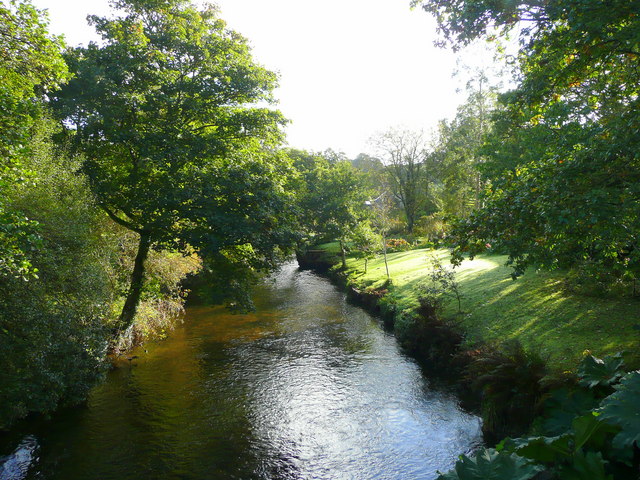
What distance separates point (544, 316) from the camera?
13883mm

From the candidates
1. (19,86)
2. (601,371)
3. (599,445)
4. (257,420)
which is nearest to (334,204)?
(257,420)

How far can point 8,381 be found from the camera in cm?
887

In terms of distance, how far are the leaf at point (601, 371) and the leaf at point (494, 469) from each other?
2328 millimetres

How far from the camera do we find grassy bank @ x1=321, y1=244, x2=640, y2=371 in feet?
35.0

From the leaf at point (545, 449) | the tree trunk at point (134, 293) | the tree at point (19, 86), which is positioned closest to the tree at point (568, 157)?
the leaf at point (545, 449)

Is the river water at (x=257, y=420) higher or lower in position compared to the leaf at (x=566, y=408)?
lower

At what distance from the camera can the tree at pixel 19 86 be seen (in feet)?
26.2

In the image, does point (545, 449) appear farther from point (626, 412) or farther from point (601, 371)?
point (601, 371)

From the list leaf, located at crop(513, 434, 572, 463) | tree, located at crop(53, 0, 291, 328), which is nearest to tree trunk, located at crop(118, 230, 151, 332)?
tree, located at crop(53, 0, 291, 328)

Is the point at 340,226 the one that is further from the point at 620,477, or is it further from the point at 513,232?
the point at 620,477

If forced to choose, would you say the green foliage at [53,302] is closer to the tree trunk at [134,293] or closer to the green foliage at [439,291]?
the tree trunk at [134,293]

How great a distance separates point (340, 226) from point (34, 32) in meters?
29.0

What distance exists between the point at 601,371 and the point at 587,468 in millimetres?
2849

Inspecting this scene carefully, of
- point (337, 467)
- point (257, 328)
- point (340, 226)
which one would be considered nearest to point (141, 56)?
point (257, 328)
